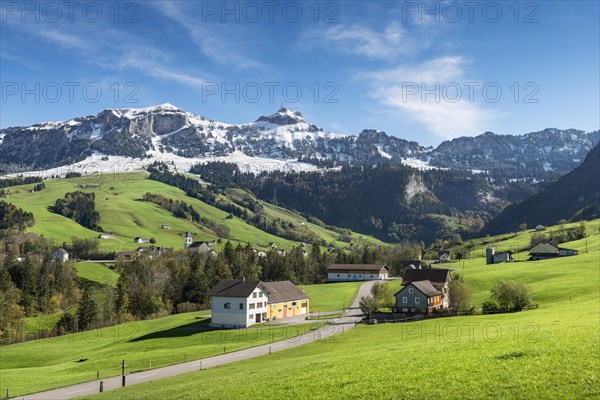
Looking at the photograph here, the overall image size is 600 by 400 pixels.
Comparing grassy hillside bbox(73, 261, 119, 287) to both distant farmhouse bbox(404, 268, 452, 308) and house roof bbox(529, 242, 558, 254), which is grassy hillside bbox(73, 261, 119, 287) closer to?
distant farmhouse bbox(404, 268, 452, 308)

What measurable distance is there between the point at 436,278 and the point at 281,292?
36.5 m

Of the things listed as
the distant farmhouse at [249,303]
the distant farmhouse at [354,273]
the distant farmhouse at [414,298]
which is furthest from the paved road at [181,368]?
the distant farmhouse at [354,273]

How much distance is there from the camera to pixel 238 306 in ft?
298

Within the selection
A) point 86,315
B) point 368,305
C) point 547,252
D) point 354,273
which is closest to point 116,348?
point 86,315

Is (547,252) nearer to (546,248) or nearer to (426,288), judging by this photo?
(546,248)

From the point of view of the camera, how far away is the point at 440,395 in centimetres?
2044

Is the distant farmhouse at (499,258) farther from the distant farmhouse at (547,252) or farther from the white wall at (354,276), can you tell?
the white wall at (354,276)

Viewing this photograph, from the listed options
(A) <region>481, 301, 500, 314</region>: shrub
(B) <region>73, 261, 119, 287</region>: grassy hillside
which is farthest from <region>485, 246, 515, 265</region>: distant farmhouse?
(B) <region>73, 261, 119, 287</region>: grassy hillside

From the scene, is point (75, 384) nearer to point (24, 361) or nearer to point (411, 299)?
point (24, 361)

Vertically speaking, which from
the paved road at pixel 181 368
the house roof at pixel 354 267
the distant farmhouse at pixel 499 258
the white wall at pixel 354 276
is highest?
the distant farmhouse at pixel 499 258

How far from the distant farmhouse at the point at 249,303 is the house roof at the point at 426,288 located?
78.1 ft

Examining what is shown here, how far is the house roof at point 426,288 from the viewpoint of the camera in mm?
95250

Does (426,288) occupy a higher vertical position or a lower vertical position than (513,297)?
higher

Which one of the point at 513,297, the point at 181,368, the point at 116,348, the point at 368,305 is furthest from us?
the point at 368,305
